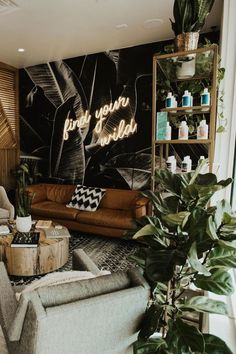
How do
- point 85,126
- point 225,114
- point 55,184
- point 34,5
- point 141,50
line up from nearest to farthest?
point 225,114 < point 34,5 < point 141,50 < point 85,126 < point 55,184

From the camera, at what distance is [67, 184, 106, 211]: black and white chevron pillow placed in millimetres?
4312

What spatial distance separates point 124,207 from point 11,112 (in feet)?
10.4

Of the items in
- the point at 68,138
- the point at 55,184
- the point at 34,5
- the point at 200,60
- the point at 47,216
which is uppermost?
the point at 34,5

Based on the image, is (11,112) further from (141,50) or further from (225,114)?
(225,114)

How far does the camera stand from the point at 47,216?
436 cm

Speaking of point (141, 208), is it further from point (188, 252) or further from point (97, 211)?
point (188, 252)

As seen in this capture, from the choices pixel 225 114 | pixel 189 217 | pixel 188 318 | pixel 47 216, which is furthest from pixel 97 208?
pixel 189 217

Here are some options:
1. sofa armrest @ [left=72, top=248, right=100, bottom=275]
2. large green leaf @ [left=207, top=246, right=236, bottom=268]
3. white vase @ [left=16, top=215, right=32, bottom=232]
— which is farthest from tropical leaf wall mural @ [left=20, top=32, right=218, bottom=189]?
large green leaf @ [left=207, top=246, right=236, bottom=268]

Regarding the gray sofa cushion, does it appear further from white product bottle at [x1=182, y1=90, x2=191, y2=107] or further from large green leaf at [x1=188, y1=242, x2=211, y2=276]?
white product bottle at [x1=182, y1=90, x2=191, y2=107]

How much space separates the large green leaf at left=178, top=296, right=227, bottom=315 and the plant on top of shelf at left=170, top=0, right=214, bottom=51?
175 centimetres

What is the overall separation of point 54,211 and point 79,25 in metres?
2.77

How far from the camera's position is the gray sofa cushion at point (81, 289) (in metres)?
1.14

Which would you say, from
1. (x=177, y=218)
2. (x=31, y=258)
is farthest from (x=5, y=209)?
(x=177, y=218)

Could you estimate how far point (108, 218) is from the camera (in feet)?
12.8
